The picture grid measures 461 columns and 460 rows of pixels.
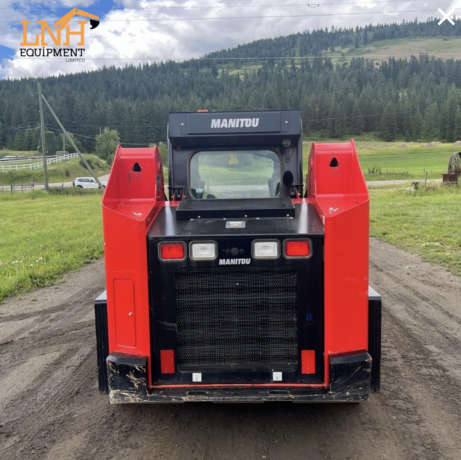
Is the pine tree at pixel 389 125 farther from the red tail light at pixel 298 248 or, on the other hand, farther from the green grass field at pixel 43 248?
the red tail light at pixel 298 248

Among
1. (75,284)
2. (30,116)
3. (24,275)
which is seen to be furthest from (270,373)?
(30,116)

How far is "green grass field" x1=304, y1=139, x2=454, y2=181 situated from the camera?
54594 mm

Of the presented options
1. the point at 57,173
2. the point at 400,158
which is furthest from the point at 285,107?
the point at 57,173

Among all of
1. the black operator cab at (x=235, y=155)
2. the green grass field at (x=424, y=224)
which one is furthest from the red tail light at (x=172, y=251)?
the green grass field at (x=424, y=224)

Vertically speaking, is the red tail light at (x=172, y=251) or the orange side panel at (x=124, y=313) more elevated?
the red tail light at (x=172, y=251)

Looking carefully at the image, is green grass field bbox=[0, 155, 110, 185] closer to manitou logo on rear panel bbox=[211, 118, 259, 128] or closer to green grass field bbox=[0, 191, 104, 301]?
green grass field bbox=[0, 191, 104, 301]

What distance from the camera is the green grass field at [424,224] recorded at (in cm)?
1091

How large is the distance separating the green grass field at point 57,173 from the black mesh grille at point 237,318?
58.6 metres

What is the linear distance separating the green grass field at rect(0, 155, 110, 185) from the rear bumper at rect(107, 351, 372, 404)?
58.5 meters

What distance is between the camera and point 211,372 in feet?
12.3

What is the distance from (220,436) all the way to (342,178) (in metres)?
2.38

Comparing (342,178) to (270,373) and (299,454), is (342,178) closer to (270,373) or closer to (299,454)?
(270,373)

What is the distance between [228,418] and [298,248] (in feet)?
5.26

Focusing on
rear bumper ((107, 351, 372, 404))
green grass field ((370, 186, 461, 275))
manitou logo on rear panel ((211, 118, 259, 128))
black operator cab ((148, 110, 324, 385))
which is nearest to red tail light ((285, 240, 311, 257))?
black operator cab ((148, 110, 324, 385))
